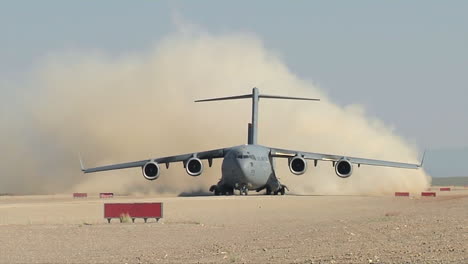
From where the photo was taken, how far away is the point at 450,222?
30.2 m

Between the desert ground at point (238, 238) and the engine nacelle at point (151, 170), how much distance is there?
58.6 ft

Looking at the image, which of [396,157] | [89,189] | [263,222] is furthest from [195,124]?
[263,222]

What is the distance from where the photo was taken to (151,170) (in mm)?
58750

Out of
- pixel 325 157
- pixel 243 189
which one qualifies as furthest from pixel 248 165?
pixel 325 157

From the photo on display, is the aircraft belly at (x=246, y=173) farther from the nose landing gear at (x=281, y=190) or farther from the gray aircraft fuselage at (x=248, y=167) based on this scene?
the nose landing gear at (x=281, y=190)

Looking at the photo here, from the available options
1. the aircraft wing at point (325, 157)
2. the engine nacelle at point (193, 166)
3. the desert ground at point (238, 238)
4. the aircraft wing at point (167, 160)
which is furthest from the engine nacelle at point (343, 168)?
the desert ground at point (238, 238)

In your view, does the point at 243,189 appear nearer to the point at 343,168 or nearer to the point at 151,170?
the point at 151,170

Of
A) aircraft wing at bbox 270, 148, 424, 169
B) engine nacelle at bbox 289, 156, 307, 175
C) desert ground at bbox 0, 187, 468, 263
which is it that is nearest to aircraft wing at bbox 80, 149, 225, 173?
aircraft wing at bbox 270, 148, 424, 169

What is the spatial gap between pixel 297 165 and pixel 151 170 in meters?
8.68

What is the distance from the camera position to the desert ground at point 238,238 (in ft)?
68.2

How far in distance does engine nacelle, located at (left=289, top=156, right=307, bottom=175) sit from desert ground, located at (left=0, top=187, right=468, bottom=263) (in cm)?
1792

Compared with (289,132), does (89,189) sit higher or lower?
lower

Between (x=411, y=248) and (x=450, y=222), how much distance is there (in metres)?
9.04

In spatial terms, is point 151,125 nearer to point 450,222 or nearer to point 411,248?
point 450,222
